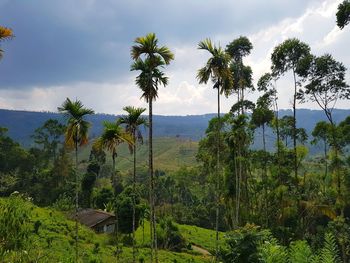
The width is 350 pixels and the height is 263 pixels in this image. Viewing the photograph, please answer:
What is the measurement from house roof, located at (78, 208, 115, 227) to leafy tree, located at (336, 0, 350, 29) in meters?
41.4

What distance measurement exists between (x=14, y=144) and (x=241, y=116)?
69.8m

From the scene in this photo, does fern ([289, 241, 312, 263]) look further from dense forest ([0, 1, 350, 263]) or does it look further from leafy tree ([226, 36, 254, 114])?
leafy tree ([226, 36, 254, 114])

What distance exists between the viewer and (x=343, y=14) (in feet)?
87.5

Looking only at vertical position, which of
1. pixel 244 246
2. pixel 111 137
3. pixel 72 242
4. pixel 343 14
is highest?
pixel 343 14

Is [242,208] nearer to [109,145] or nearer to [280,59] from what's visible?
[280,59]

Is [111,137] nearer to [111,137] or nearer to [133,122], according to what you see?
[111,137]

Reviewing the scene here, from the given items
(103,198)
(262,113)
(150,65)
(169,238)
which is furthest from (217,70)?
(103,198)

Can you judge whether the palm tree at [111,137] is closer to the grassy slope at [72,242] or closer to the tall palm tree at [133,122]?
→ the tall palm tree at [133,122]

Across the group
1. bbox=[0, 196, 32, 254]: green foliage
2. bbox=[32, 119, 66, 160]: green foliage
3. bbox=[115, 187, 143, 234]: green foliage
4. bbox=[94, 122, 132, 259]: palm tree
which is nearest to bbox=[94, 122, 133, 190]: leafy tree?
bbox=[94, 122, 132, 259]: palm tree

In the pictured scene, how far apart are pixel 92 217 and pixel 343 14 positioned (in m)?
44.5

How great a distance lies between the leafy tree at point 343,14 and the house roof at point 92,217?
41.4m

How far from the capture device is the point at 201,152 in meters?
52.7

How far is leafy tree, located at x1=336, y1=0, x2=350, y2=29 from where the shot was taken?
26.5 m

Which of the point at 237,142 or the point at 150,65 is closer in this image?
the point at 150,65
